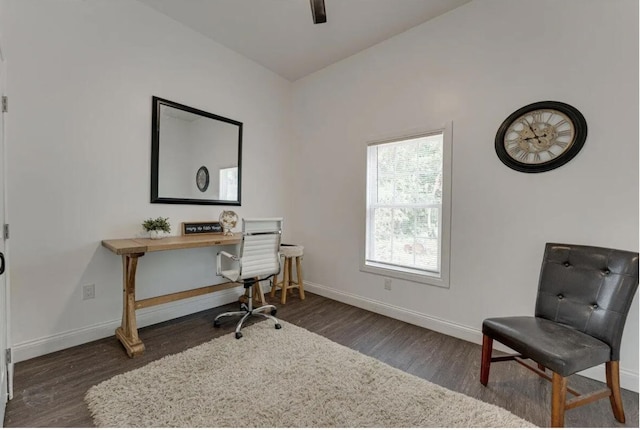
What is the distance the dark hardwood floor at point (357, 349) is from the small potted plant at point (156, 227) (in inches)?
35.9

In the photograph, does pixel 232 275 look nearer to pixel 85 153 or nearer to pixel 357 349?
pixel 357 349

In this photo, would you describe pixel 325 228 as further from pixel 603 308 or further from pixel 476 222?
pixel 603 308

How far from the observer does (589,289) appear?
171 cm

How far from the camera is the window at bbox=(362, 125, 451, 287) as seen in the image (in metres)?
2.72

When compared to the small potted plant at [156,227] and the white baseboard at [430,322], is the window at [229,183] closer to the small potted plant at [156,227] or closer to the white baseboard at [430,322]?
the small potted plant at [156,227]

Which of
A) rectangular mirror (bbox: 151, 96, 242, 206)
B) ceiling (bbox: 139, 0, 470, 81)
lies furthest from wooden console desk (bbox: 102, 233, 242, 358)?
ceiling (bbox: 139, 0, 470, 81)

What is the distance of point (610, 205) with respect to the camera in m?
1.92

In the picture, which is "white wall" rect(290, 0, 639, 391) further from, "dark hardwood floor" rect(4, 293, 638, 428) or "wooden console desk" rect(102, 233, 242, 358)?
"wooden console desk" rect(102, 233, 242, 358)

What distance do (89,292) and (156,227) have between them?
76cm

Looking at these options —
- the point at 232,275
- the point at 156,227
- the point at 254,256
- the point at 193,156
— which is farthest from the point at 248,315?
the point at 193,156

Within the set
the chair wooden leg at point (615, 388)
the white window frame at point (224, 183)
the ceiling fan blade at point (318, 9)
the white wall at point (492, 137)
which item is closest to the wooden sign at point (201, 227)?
the white window frame at point (224, 183)

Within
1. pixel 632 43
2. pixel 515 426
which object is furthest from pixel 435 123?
pixel 515 426

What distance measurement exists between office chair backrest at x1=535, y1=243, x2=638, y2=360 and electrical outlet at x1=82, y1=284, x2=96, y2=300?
140 inches

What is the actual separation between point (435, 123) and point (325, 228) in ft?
6.00
